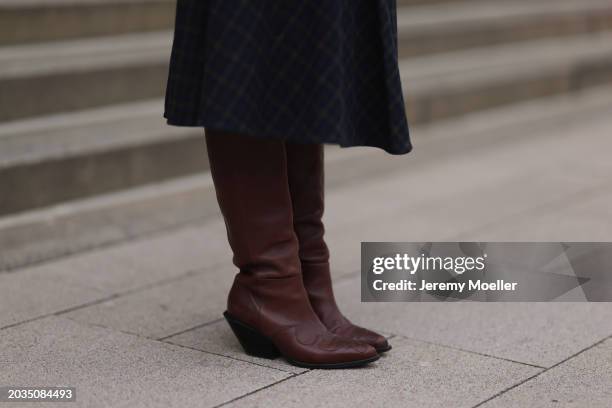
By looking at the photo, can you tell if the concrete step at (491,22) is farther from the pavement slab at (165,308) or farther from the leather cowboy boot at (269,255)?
the leather cowboy boot at (269,255)

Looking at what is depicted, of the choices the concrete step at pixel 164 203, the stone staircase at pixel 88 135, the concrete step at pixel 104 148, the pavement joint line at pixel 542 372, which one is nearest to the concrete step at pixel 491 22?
the concrete step at pixel 104 148

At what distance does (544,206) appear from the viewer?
181 inches

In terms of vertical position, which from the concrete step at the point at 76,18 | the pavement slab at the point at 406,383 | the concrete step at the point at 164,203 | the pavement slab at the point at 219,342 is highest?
the concrete step at the point at 76,18

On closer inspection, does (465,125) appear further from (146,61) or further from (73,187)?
(73,187)

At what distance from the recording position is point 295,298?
262 centimetres

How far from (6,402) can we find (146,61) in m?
2.20

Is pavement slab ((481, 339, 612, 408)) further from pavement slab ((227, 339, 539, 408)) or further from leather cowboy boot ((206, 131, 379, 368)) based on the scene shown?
leather cowboy boot ((206, 131, 379, 368))

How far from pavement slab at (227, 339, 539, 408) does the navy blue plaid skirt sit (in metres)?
0.56

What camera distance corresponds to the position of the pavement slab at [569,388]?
7.95 feet

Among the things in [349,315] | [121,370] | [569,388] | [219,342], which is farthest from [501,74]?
[121,370]

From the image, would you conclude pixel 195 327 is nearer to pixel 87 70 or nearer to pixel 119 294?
pixel 119 294

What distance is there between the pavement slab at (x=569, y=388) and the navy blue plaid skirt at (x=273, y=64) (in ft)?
2.29

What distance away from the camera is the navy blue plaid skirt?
2.44 meters

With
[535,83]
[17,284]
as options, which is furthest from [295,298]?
[535,83]
